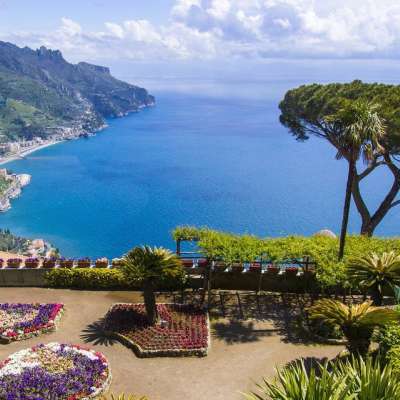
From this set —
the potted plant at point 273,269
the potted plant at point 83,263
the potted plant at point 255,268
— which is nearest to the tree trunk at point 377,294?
the potted plant at point 273,269

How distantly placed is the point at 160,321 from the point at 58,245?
116m

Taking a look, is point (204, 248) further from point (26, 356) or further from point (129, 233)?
point (129, 233)

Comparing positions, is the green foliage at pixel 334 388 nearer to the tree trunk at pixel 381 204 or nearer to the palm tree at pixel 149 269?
the palm tree at pixel 149 269

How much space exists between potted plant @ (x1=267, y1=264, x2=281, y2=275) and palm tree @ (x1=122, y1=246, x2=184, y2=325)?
6170 mm

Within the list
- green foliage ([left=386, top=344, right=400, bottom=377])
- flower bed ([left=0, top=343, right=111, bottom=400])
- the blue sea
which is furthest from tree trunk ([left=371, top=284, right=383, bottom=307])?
the blue sea

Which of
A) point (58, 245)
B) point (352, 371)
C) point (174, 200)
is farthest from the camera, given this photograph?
point (174, 200)

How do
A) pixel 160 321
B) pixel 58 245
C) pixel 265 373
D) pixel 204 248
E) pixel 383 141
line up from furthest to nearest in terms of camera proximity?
pixel 58 245 < pixel 383 141 < pixel 204 248 < pixel 160 321 < pixel 265 373

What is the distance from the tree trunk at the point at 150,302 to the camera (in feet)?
73.8

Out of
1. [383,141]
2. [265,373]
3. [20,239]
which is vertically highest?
[383,141]

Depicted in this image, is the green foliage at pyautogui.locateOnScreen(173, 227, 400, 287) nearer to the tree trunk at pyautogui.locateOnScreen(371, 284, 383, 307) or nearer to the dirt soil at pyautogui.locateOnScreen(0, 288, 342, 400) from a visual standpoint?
the tree trunk at pyautogui.locateOnScreen(371, 284, 383, 307)

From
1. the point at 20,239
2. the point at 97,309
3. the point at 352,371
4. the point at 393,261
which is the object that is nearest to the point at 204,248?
the point at 97,309

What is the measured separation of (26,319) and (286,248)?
13350mm

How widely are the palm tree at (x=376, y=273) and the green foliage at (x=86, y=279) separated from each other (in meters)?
12.6

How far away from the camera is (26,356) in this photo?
19766mm
